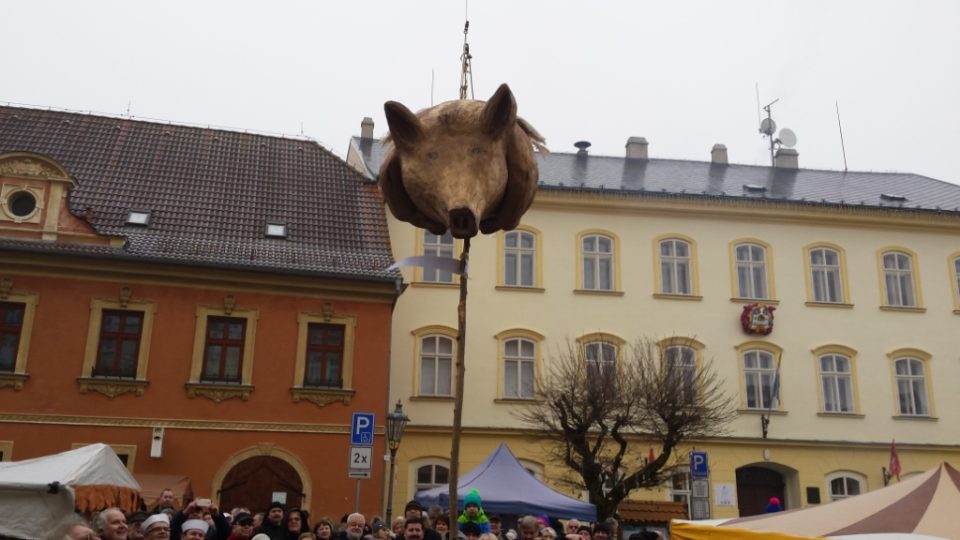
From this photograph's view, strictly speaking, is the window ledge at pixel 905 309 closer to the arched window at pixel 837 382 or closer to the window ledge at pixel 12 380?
the arched window at pixel 837 382

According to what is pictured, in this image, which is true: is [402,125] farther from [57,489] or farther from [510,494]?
[510,494]

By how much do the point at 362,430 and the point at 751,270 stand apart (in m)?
16.1

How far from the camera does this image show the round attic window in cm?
2017

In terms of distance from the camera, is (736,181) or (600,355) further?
(736,181)

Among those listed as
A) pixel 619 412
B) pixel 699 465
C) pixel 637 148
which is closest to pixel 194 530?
pixel 699 465

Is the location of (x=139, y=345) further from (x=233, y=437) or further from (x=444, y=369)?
(x=444, y=369)

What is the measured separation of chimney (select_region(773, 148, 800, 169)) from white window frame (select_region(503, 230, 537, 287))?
38.2 feet

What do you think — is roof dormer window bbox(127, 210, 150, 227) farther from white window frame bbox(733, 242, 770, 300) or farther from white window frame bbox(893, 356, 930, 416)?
white window frame bbox(893, 356, 930, 416)

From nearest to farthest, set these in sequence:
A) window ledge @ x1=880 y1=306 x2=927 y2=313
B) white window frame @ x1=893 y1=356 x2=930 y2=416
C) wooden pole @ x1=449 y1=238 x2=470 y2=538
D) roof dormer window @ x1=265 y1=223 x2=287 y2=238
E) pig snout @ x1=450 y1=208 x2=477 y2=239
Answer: wooden pole @ x1=449 y1=238 x2=470 y2=538, pig snout @ x1=450 y1=208 x2=477 y2=239, roof dormer window @ x1=265 y1=223 x2=287 y2=238, white window frame @ x1=893 y1=356 x2=930 y2=416, window ledge @ x1=880 y1=306 x2=927 y2=313

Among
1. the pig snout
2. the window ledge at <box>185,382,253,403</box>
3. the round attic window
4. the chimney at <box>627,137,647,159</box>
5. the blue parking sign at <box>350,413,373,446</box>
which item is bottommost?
the blue parking sign at <box>350,413,373,446</box>

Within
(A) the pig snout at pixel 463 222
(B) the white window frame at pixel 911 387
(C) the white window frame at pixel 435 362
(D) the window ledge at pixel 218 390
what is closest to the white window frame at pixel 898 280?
(B) the white window frame at pixel 911 387

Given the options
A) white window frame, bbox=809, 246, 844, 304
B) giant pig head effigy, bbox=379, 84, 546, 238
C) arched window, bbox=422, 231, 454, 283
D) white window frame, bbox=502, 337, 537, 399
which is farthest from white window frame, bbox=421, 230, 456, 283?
giant pig head effigy, bbox=379, 84, 546, 238

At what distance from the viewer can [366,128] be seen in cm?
2964

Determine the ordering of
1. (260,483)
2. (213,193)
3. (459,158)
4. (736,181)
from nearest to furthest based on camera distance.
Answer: (459,158) < (260,483) < (213,193) < (736,181)
